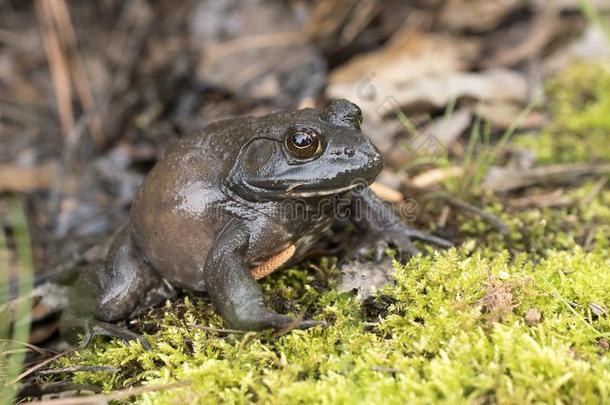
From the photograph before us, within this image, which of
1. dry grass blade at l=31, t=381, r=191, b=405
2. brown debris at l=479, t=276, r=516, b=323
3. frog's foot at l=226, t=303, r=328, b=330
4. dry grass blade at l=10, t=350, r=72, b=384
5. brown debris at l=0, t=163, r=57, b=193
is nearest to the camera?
dry grass blade at l=31, t=381, r=191, b=405

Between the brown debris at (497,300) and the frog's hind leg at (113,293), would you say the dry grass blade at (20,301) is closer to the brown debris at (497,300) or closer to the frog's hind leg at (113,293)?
the frog's hind leg at (113,293)

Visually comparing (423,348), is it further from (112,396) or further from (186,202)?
(186,202)

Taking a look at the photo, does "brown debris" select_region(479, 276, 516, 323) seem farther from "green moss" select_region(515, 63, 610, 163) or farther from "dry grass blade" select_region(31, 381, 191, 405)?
"green moss" select_region(515, 63, 610, 163)

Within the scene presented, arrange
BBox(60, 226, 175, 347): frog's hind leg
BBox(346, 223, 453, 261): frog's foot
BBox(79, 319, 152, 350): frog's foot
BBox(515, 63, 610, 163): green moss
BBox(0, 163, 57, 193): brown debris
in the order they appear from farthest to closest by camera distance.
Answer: BBox(0, 163, 57, 193): brown debris < BBox(515, 63, 610, 163): green moss < BBox(346, 223, 453, 261): frog's foot < BBox(60, 226, 175, 347): frog's hind leg < BBox(79, 319, 152, 350): frog's foot

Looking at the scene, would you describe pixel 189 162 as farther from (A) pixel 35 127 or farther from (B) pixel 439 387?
(A) pixel 35 127

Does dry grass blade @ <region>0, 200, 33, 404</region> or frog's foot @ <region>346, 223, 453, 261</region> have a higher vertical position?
dry grass blade @ <region>0, 200, 33, 404</region>

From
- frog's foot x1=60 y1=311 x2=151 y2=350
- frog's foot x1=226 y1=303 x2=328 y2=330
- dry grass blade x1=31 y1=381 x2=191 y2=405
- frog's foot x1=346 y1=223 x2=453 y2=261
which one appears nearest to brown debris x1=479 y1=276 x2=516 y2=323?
frog's foot x1=346 y1=223 x2=453 y2=261

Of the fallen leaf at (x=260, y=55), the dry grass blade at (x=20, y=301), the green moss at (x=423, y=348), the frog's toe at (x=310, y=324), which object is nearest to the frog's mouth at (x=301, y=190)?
the green moss at (x=423, y=348)

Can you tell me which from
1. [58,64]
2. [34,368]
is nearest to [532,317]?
[34,368]
